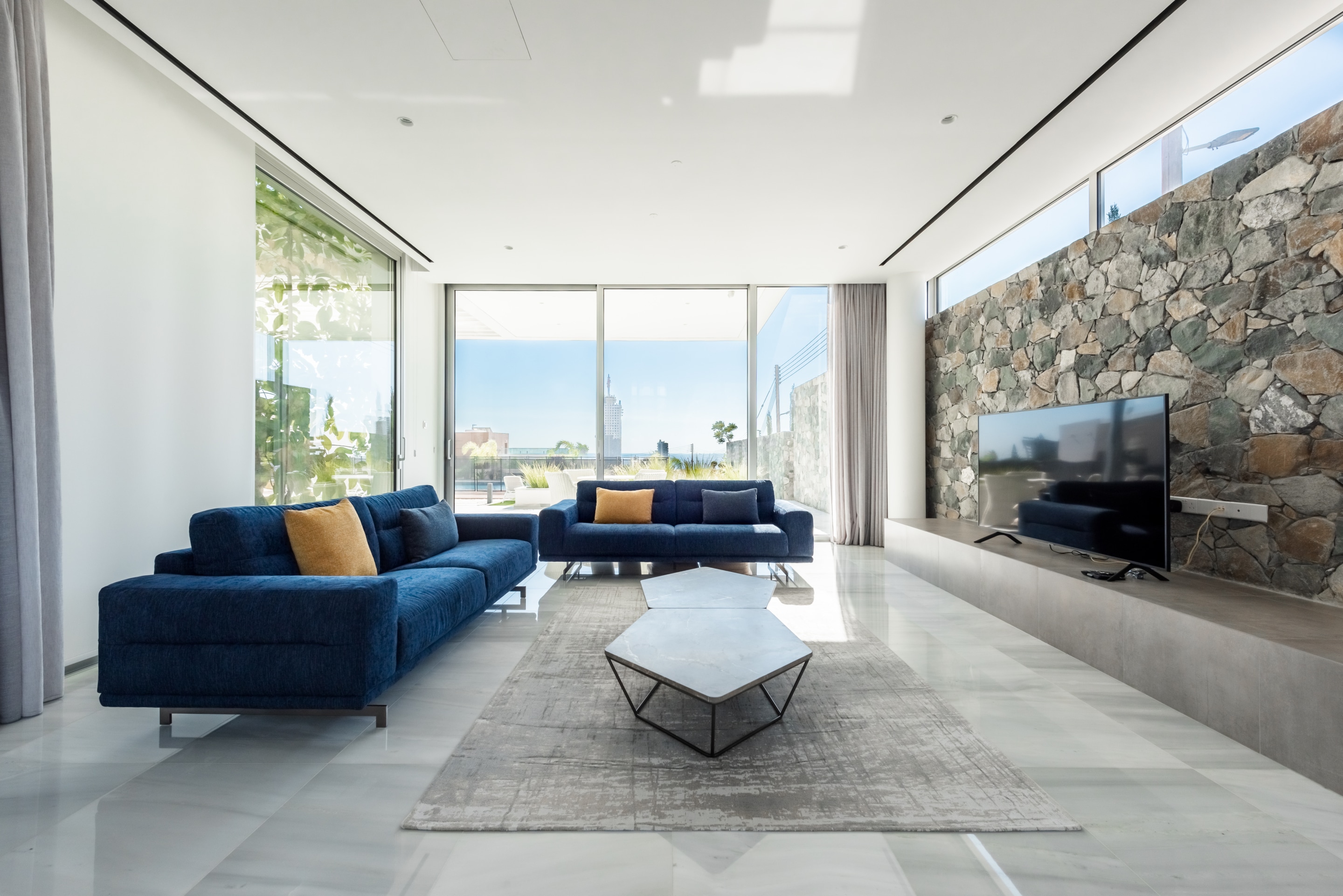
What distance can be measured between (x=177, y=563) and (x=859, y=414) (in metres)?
5.68

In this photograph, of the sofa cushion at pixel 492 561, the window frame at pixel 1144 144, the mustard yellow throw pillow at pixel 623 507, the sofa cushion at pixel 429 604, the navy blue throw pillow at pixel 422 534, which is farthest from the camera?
the mustard yellow throw pillow at pixel 623 507

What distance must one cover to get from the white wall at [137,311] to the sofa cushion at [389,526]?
0.82 metres

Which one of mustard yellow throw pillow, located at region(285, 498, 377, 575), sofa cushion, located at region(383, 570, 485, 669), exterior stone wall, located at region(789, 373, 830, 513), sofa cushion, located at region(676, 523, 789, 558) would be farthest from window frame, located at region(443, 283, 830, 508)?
mustard yellow throw pillow, located at region(285, 498, 377, 575)

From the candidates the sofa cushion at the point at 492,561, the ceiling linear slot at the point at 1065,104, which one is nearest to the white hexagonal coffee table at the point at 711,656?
the sofa cushion at the point at 492,561

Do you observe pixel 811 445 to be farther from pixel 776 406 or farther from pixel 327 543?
pixel 327 543

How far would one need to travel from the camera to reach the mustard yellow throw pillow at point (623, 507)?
16.5 ft

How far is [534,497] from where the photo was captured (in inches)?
259

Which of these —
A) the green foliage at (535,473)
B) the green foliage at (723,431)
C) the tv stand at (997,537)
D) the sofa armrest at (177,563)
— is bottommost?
the tv stand at (997,537)

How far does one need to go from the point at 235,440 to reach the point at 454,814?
2901 mm

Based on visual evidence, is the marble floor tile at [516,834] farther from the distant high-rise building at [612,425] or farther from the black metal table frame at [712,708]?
the distant high-rise building at [612,425]

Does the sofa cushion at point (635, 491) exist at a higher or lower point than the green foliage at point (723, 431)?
lower

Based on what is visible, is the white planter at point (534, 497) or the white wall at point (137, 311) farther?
the white planter at point (534, 497)

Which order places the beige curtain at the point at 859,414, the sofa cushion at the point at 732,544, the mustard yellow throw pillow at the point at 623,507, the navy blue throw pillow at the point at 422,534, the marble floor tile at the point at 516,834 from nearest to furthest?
the marble floor tile at the point at 516,834
the navy blue throw pillow at the point at 422,534
the sofa cushion at the point at 732,544
the mustard yellow throw pillow at the point at 623,507
the beige curtain at the point at 859,414

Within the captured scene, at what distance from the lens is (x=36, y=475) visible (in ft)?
7.41
